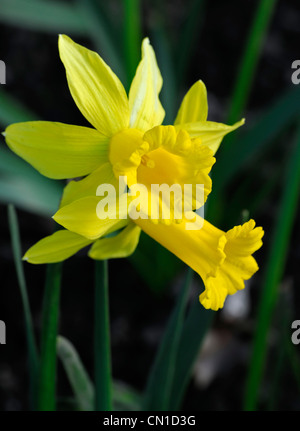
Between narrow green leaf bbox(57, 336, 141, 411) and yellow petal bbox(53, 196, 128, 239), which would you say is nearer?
yellow petal bbox(53, 196, 128, 239)

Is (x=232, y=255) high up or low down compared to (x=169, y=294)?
down

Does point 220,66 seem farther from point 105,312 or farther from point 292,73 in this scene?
point 105,312

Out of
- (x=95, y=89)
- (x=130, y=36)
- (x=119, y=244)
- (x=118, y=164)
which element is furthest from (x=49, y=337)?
(x=130, y=36)

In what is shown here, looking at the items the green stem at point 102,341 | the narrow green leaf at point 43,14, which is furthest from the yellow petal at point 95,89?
the narrow green leaf at point 43,14

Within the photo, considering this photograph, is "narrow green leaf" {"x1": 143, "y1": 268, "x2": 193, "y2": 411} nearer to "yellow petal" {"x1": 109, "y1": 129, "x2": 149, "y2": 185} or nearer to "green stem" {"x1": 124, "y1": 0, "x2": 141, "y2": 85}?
"yellow petal" {"x1": 109, "y1": 129, "x2": 149, "y2": 185}

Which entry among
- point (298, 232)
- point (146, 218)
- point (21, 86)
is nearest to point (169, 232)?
point (146, 218)

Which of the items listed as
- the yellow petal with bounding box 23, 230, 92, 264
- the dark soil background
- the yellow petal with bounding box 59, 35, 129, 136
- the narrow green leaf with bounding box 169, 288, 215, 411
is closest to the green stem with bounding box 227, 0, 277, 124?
the dark soil background

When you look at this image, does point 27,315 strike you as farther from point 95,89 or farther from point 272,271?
point 272,271
